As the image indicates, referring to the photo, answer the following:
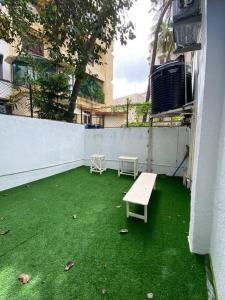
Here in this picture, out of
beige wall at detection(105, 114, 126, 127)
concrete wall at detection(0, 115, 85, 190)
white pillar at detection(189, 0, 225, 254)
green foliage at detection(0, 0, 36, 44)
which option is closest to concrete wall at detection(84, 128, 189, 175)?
concrete wall at detection(0, 115, 85, 190)

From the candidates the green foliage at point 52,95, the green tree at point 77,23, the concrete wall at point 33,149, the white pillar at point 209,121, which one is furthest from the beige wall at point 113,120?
the white pillar at point 209,121

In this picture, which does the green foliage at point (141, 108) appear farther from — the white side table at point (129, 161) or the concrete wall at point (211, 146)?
the concrete wall at point (211, 146)

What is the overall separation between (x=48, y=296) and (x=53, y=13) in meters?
4.84

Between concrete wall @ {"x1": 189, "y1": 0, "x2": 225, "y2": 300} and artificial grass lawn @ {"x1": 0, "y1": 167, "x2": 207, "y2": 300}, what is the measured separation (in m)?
0.43

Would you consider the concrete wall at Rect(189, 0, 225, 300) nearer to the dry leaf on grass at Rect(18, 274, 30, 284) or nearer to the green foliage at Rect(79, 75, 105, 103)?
the dry leaf on grass at Rect(18, 274, 30, 284)

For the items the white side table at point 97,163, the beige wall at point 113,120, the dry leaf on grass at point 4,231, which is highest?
the beige wall at point 113,120

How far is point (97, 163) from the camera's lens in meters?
6.81

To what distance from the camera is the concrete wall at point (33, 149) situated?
4.42m

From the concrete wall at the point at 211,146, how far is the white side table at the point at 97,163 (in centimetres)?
441

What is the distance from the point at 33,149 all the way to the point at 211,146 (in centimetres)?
483

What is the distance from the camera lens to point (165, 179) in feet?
17.2

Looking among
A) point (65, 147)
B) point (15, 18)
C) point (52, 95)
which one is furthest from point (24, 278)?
point (52, 95)

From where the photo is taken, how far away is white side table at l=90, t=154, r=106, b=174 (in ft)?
20.4

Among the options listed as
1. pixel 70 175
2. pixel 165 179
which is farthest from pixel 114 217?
pixel 70 175
